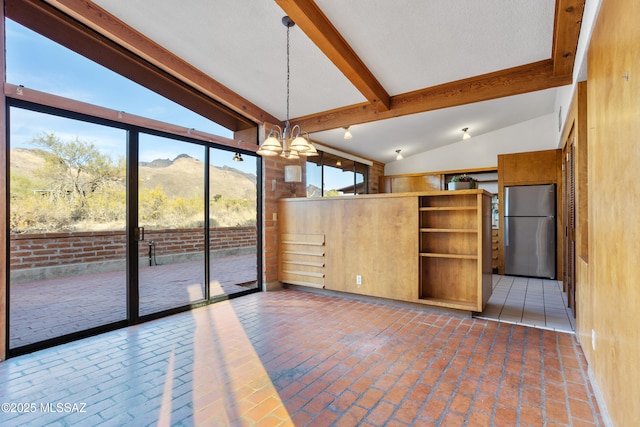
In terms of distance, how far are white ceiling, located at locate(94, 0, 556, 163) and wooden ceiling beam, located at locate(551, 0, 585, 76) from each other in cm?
21

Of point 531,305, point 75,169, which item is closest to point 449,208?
point 531,305

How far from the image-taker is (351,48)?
3.30 m

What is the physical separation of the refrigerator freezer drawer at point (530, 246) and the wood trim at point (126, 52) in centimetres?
521

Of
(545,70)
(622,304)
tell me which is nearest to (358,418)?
(622,304)

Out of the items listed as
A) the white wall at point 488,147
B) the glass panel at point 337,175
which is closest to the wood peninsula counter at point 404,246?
the glass panel at point 337,175

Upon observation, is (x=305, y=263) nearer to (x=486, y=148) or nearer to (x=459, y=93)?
(x=459, y=93)

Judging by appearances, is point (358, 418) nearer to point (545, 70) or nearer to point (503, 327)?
point (503, 327)

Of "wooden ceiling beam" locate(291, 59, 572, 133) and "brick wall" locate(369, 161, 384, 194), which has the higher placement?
"wooden ceiling beam" locate(291, 59, 572, 133)

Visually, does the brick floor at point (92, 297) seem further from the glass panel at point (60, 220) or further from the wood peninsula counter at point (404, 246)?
the wood peninsula counter at point (404, 246)

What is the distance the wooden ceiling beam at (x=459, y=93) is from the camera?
3.50 m

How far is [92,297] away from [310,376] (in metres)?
3.57

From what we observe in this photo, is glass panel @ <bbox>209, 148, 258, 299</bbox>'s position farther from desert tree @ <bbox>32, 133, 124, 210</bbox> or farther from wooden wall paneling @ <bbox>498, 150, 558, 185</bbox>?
wooden wall paneling @ <bbox>498, 150, 558, 185</bbox>

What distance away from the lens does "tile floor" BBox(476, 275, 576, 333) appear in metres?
3.40

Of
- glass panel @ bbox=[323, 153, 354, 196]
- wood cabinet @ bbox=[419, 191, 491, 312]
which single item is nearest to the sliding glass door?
glass panel @ bbox=[323, 153, 354, 196]
